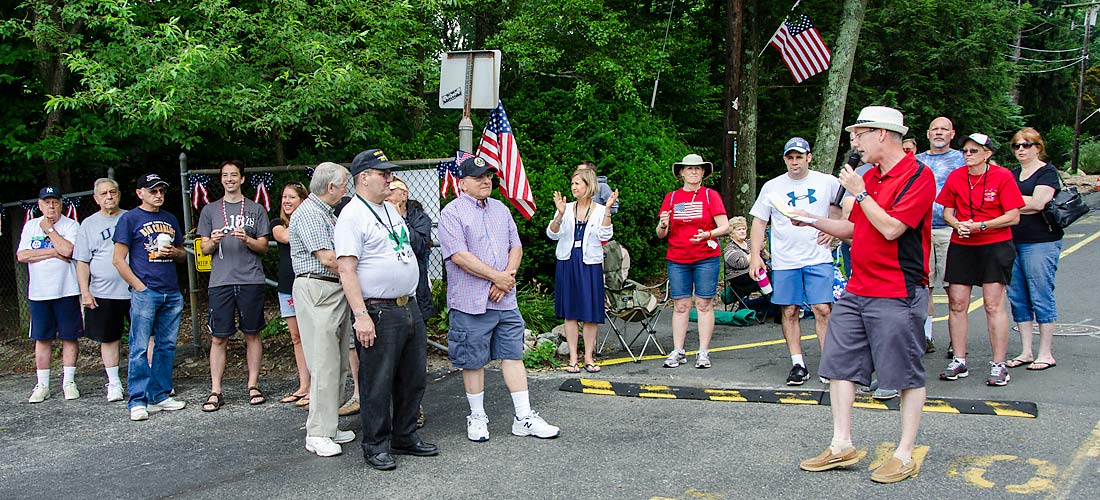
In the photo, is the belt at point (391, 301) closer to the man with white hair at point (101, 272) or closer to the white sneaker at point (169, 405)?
the white sneaker at point (169, 405)

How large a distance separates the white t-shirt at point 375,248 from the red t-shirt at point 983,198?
4.30 meters

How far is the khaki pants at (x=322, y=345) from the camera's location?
5434 mm

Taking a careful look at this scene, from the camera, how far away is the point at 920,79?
21.4 metres

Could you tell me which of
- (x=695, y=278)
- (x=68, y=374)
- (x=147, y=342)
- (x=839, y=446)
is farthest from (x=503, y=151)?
(x=68, y=374)

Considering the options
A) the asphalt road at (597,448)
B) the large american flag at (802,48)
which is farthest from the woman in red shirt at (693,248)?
the large american flag at (802,48)

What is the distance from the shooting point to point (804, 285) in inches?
266

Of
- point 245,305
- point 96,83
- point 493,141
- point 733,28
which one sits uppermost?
point 733,28

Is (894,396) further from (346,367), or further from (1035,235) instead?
(346,367)

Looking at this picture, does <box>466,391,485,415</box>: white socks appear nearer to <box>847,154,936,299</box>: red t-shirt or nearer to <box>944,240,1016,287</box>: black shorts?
<box>847,154,936,299</box>: red t-shirt

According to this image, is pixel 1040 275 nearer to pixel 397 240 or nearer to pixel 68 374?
pixel 397 240

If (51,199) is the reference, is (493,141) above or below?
above

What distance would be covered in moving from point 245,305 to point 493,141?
2.55m

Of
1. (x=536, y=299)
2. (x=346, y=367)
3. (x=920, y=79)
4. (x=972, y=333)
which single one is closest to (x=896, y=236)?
(x=346, y=367)

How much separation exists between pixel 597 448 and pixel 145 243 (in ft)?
12.9
